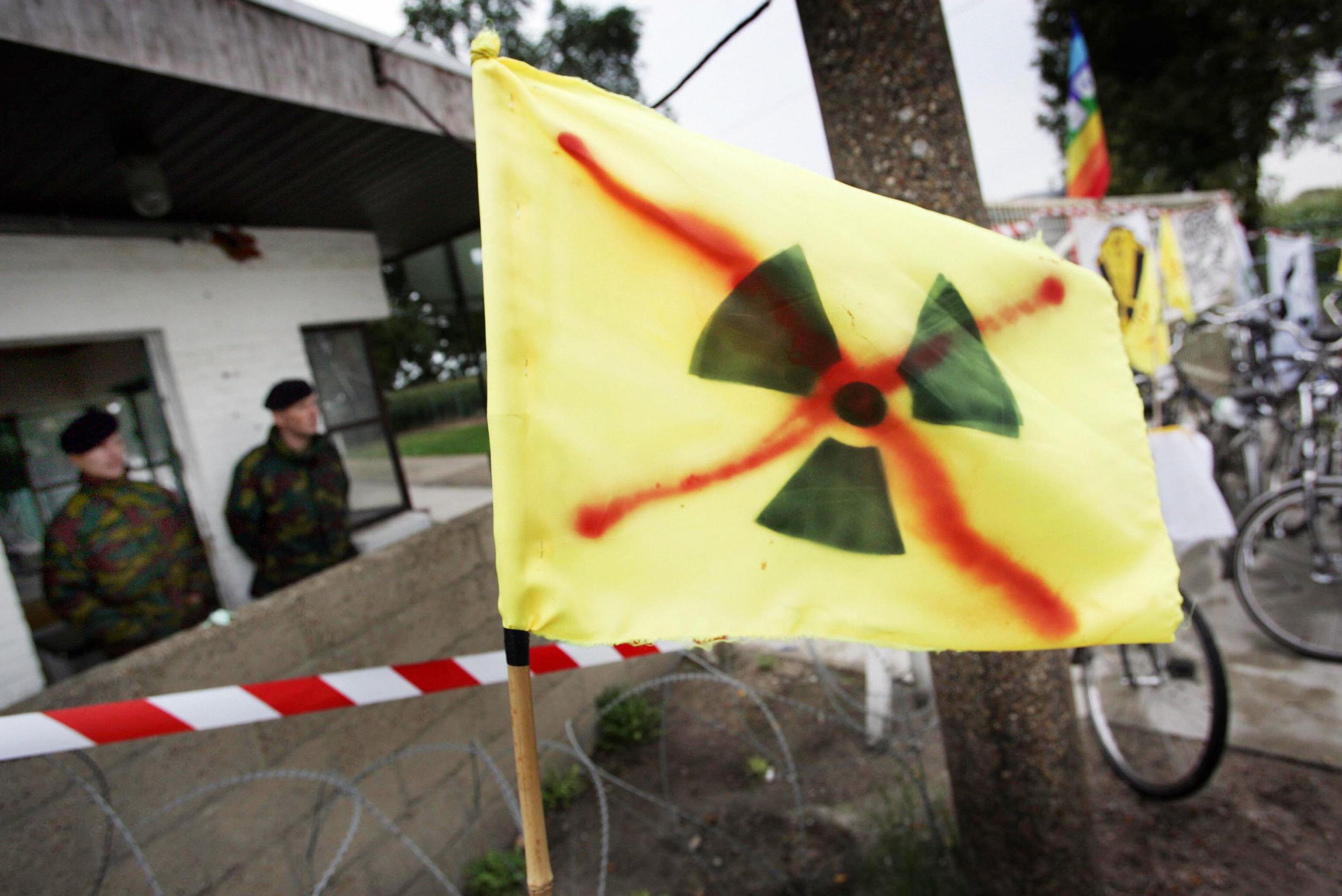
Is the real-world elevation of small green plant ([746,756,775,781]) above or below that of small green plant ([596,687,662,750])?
below

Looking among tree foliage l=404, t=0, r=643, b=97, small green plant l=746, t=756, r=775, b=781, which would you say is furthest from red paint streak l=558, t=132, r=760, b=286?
tree foliage l=404, t=0, r=643, b=97

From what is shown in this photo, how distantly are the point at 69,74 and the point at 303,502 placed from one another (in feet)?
6.33

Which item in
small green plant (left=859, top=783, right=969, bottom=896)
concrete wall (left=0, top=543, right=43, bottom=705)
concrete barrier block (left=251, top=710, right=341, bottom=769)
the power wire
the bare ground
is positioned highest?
the power wire

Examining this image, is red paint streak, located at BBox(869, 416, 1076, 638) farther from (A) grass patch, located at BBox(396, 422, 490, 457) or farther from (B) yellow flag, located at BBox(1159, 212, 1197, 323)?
(A) grass patch, located at BBox(396, 422, 490, 457)

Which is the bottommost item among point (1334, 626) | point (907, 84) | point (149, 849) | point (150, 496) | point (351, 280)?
point (1334, 626)

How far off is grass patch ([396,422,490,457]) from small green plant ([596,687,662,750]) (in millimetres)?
5220

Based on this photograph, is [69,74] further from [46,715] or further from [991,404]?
[991,404]

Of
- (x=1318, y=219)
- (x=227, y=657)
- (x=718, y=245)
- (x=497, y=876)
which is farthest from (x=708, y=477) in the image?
(x=1318, y=219)

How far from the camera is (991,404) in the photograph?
49.9 inches

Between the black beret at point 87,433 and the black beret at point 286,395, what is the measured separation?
23.7 inches

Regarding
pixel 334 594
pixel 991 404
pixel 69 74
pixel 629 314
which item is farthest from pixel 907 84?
pixel 334 594

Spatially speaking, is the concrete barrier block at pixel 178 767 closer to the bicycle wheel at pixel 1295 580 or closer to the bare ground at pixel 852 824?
the bare ground at pixel 852 824

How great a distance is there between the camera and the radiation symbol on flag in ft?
3.91

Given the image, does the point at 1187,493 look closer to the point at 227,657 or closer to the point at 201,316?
the point at 227,657
